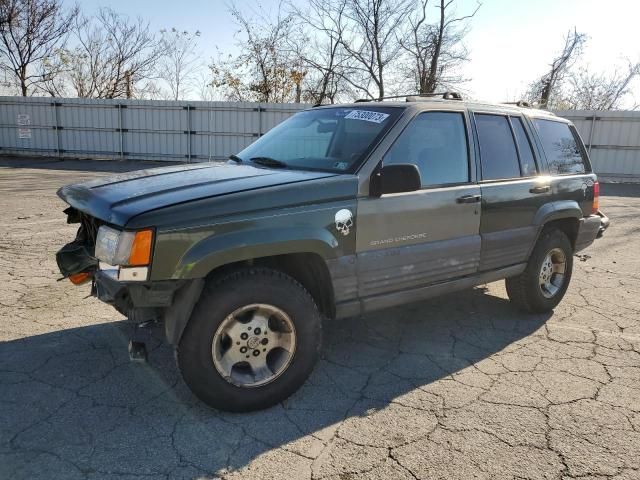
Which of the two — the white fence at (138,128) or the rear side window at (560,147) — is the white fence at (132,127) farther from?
the rear side window at (560,147)

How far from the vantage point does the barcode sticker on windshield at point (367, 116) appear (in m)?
3.48

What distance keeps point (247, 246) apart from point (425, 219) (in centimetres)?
138

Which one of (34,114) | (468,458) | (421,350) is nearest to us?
(468,458)

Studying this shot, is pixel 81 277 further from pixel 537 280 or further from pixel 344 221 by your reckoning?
pixel 537 280

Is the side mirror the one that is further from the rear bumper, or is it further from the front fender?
the rear bumper

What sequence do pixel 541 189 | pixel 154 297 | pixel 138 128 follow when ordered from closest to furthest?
pixel 154 297 → pixel 541 189 → pixel 138 128

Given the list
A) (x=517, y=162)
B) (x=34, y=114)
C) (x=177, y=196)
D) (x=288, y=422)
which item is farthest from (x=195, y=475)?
(x=34, y=114)

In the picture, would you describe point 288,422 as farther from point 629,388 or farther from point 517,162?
point 517,162

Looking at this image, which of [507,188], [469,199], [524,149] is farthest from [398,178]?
[524,149]

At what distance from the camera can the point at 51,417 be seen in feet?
9.02

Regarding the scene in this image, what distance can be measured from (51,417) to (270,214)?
1.67m

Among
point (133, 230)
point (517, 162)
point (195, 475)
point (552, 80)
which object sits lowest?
point (195, 475)

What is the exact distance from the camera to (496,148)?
407cm

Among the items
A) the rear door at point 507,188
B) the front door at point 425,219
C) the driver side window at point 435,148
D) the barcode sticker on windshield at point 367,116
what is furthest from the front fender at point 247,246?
the rear door at point 507,188
